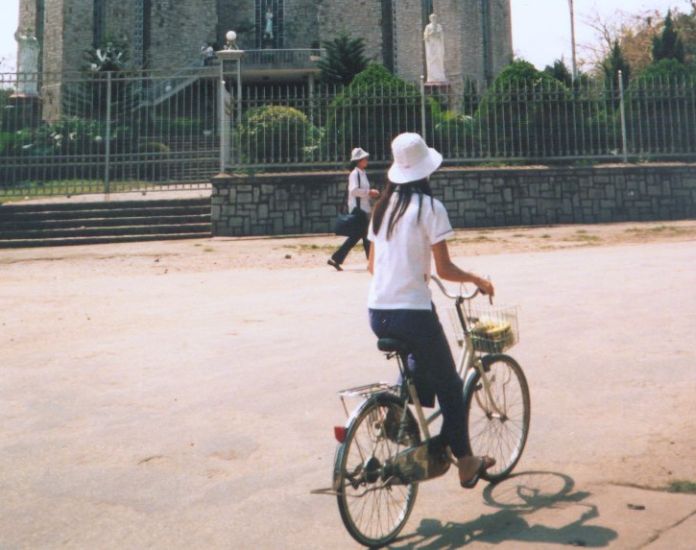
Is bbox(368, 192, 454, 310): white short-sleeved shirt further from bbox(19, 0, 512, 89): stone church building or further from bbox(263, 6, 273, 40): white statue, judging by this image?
bbox(263, 6, 273, 40): white statue

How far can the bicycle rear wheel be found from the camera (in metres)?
3.10

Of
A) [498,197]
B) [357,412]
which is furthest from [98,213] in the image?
[357,412]

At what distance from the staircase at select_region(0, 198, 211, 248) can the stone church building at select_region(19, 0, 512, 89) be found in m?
19.2

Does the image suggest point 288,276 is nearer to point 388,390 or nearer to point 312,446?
point 312,446

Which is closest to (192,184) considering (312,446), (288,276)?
(288,276)

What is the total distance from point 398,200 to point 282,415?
1839 mm

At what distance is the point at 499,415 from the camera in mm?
3955

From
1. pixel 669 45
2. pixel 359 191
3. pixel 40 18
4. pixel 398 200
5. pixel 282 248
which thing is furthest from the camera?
pixel 40 18

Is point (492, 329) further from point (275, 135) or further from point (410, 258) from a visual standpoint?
point (275, 135)

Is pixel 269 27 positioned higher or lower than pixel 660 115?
higher

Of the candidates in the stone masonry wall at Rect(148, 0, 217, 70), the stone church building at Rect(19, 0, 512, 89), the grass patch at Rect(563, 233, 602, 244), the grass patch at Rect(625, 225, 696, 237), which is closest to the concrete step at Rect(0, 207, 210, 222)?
the grass patch at Rect(563, 233, 602, 244)

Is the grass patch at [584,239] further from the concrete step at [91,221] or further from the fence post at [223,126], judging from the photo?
the concrete step at [91,221]

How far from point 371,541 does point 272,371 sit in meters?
2.71

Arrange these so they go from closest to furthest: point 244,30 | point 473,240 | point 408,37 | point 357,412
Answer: point 357,412 → point 473,240 → point 408,37 → point 244,30
